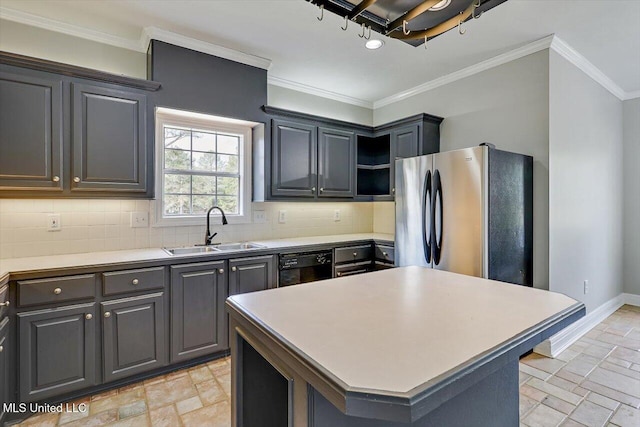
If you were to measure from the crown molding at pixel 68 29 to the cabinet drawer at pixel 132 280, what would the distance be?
195cm

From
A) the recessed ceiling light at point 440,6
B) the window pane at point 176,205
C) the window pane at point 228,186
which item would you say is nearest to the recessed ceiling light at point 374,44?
the window pane at point 228,186

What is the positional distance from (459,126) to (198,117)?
2.72 metres

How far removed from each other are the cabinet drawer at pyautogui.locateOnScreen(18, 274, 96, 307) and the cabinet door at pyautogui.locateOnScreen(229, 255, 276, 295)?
97 cm

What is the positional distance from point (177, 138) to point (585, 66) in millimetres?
4148

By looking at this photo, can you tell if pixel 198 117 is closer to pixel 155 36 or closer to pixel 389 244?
pixel 155 36

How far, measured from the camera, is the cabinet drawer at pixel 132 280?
2.23m

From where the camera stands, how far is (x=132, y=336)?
91.8 inches

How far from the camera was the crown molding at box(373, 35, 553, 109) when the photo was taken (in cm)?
287

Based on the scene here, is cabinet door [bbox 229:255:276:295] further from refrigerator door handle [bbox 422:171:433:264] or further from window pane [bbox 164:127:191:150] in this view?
refrigerator door handle [bbox 422:171:433:264]

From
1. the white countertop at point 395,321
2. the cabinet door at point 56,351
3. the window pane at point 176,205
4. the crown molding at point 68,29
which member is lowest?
the cabinet door at point 56,351

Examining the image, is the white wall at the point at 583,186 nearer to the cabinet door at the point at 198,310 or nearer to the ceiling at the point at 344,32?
the ceiling at the point at 344,32

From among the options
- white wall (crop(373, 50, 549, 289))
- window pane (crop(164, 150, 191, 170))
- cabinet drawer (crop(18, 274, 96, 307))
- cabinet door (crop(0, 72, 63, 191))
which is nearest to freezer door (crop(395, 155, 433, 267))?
white wall (crop(373, 50, 549, 289))

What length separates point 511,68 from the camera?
Result: 3098 mm

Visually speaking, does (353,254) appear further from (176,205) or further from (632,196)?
(632,196)
